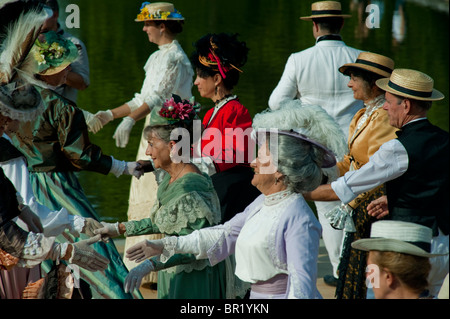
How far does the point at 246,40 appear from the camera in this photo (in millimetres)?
21625

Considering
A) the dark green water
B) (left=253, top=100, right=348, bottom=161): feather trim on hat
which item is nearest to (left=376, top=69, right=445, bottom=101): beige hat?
(left=253, top=100, right=348, bottom=161): feather trim on hat

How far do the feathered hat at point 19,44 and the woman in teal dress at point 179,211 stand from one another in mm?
802

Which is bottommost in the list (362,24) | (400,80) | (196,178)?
(362,24)

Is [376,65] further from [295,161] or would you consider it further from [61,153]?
[61,153]

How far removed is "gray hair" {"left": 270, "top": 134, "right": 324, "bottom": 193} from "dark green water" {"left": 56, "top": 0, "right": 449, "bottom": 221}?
5.05 m

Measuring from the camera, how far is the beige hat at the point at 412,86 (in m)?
4.80

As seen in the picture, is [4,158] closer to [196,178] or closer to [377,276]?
[196,178]

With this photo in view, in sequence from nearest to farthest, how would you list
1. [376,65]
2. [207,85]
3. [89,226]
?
[89,226]
[376,65]
[207,85]

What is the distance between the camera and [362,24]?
26.0m

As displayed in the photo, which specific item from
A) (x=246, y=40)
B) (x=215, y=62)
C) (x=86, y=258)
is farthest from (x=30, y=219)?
(x=246, y=40)

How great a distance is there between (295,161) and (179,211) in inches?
36.8
